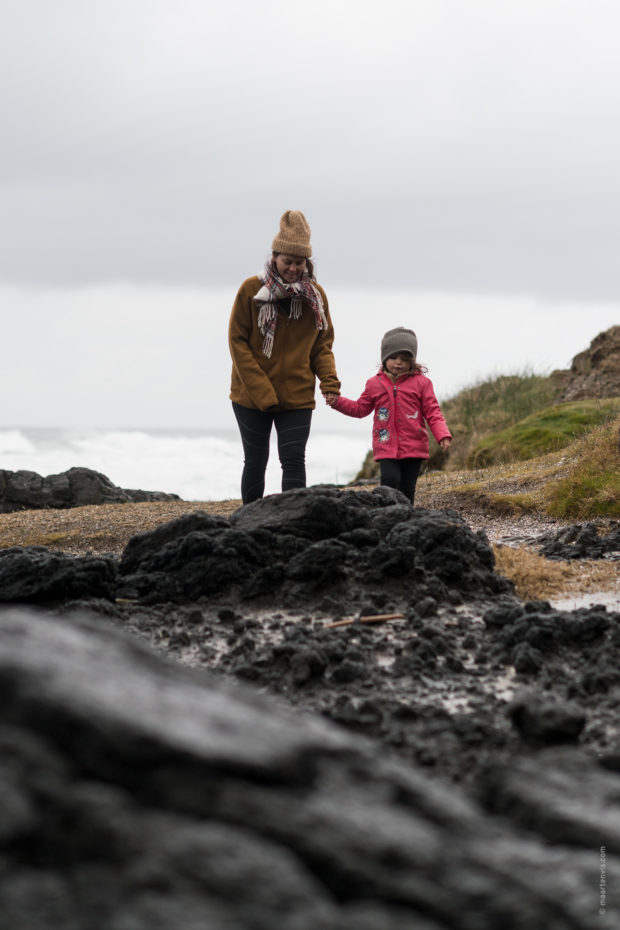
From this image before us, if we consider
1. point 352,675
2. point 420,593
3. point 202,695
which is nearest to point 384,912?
point 202,695

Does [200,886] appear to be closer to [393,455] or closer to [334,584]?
[334,584]

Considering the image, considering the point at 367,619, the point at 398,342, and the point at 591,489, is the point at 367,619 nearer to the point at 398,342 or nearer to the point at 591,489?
the point at 398,342

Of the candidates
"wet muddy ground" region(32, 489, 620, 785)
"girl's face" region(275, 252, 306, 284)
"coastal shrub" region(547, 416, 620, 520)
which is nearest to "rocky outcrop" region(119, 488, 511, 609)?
"wet muddy ground" region(32, 489, 620, 785)

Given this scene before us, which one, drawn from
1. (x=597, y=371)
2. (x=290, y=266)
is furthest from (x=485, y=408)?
(x=290, y=266)

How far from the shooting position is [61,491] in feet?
58.3

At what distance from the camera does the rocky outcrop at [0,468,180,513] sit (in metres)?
17.6

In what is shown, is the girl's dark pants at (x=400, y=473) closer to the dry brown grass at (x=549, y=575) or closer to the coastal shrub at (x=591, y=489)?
the coastal shrub at (x=591, y=489)

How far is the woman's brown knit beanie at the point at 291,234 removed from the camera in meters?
8.22

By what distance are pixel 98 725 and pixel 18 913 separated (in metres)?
0.40

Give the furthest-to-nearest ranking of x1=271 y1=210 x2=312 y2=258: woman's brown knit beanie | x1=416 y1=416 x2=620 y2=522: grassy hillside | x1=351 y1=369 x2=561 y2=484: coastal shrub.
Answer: x1=351 y1=369 x2=561 y2=484: coastal shrub
x1=416 y1=416 x2=620 y2=522: grassy hillside
x1=271 y1=210 x2=312 y2=258: woman's brown knit beanie

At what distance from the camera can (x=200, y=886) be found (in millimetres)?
1737

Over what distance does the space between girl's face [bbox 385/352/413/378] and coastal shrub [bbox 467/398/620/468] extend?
25.7ft

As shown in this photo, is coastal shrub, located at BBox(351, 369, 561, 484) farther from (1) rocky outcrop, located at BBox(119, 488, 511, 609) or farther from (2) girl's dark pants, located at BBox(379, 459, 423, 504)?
(1) rocky outcrop, located at BBox(119, 488, 511, 609)

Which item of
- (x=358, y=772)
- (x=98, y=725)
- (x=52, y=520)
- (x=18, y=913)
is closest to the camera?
(x=18, y=913)
